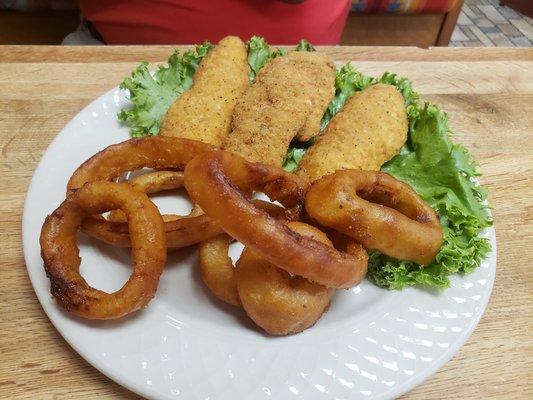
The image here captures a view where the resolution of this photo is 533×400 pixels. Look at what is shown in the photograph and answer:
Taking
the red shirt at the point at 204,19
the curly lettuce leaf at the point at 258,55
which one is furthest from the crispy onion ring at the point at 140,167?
the red shirt at the point at 204,19

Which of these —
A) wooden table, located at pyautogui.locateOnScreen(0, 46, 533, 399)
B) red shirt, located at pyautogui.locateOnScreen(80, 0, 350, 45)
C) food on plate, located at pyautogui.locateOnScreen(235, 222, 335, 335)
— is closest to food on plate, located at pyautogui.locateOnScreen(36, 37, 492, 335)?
food on plate, located at pyautogui.locateOnScreen(235, 222, 335, 335)

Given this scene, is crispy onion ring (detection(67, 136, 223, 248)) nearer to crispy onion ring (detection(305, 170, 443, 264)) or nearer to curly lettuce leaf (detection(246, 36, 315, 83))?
crispy onion ring (detection(305, 170, 443, 264))

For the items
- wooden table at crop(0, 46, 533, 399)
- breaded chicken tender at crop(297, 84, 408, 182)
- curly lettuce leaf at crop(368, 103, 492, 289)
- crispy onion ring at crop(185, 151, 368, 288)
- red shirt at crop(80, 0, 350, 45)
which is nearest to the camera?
crispy onion ring at crop(185, 151, 368, 288)

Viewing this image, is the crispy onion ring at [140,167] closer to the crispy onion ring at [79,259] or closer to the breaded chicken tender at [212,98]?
the crispy onion ring at [79,259]

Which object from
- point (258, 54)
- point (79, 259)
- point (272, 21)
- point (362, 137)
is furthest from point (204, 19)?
point (79, 259)

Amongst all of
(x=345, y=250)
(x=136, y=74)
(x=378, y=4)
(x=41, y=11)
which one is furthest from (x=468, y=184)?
(x=41, y=11)

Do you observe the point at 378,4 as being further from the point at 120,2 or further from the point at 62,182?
the point at 62,182
